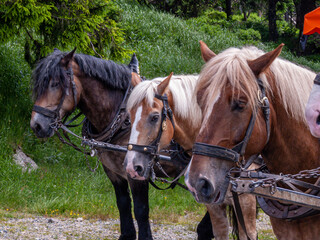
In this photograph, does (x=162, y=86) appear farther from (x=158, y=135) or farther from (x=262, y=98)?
(x=262, y=98)

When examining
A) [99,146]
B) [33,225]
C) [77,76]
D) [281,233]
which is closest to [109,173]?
[99,146]

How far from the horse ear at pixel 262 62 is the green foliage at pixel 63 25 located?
18.1ft

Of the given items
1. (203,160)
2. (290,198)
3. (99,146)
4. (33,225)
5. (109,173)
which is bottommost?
(33,225)

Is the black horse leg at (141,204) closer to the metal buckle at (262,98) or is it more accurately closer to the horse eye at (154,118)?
the horse eye at (154,118)

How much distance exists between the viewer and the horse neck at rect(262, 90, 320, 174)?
249 cm

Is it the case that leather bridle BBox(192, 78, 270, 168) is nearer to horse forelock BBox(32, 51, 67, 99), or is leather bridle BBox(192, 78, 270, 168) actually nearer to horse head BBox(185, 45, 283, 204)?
horse head BBox(185, 45, 283, 204)

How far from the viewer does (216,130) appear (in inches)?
89.7

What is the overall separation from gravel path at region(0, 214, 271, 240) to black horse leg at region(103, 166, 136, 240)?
30.4 inches

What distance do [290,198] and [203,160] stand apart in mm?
539

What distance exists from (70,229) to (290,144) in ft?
15.2

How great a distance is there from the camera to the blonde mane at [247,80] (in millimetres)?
2324

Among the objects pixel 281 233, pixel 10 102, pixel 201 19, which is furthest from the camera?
pixel 201 19

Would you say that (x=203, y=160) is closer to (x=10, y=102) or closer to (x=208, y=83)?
(x=208, y=83)

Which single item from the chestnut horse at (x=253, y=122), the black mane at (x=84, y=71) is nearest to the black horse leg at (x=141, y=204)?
the black mane at (x=84, y=71)
